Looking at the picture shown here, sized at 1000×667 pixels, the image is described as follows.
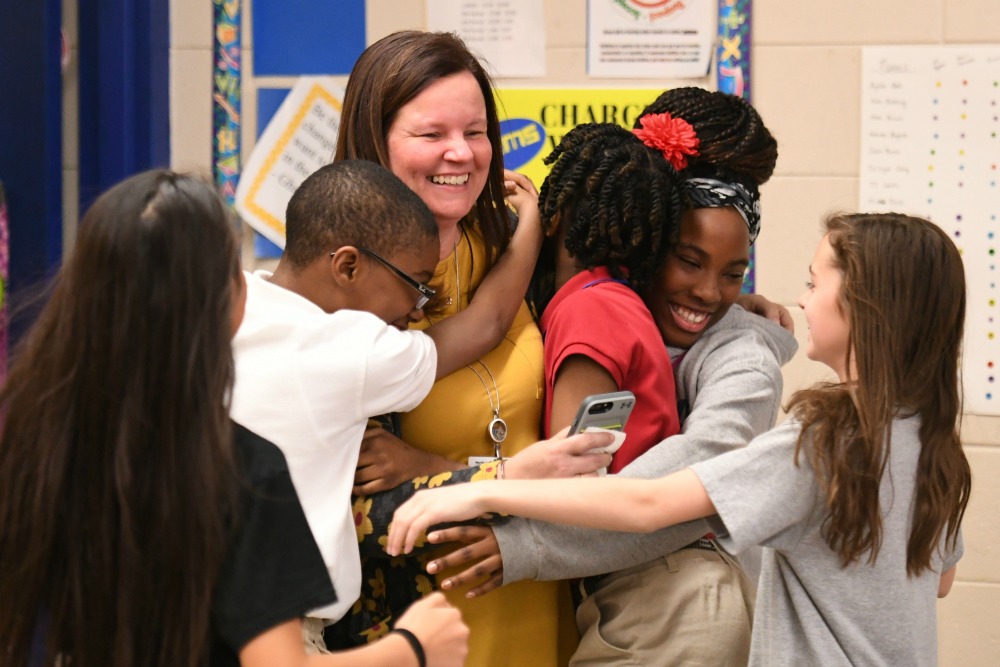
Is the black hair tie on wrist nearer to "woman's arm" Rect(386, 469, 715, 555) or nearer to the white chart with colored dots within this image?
"woman's arm" Rect(386, 469, 715, 555)

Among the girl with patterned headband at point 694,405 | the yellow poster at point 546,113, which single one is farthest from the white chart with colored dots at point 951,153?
the girl with patterned headband at point 694,405

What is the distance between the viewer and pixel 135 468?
1.06m

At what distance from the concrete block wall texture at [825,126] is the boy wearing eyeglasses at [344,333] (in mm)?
1162

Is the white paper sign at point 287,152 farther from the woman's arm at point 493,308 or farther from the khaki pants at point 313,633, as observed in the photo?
the khaki pants at point 313,633

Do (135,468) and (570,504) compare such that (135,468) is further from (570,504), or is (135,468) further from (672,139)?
(672,139)

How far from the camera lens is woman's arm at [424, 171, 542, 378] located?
5.45ft

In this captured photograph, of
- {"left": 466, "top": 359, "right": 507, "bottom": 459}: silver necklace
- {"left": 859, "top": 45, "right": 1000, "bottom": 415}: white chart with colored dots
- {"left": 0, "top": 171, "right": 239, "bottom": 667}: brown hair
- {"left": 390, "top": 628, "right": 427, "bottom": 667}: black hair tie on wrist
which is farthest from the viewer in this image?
{"left": 859, "top": 45, "right": 1000, "bottom": 415}: white chart with colored dots

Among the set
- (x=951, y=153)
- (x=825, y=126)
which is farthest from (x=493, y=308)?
(x=951, y=153)

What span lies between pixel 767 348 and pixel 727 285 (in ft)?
0.40

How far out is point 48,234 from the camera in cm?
261

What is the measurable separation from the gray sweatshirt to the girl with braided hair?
0.08 metres

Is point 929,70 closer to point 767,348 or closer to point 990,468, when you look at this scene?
point 990,468

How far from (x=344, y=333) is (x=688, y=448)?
1.78 ft

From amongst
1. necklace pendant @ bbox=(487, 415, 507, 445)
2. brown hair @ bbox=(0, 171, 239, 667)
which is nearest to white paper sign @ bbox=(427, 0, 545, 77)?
necklace pendant @ bbox=(487, 415, 507, 445)
